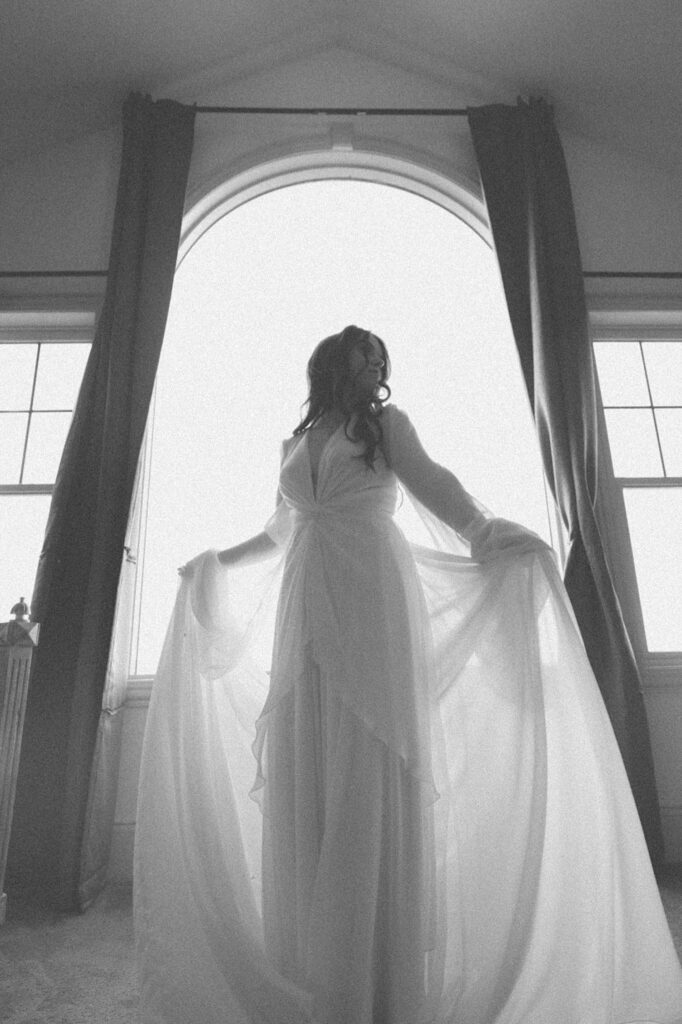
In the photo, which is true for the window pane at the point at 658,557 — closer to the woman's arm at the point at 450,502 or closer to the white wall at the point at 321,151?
the white wall at the point at 321,151

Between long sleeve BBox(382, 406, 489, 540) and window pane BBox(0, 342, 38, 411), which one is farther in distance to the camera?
window pane BBox(0, 342, 38, 411)

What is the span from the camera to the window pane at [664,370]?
339cm

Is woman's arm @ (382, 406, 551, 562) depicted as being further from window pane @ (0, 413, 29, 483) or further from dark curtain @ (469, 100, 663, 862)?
window pane @ (0, 413, 29, 483)

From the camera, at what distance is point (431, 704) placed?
1600mm

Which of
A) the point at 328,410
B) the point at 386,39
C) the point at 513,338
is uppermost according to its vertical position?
the point at 386,39

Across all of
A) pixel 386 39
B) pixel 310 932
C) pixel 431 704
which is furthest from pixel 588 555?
pixel 386 39

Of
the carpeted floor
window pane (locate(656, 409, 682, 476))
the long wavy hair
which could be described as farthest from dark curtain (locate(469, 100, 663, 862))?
the long wavy hair

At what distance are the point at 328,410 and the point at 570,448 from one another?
1416 millimetres

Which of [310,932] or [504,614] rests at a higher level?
[504,614]

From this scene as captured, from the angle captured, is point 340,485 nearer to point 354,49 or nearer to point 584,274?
point 584,274

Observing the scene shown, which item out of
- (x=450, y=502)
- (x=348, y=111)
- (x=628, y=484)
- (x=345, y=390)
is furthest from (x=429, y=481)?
(x=348, y=111)

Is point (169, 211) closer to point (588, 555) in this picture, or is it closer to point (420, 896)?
point (588, 555)

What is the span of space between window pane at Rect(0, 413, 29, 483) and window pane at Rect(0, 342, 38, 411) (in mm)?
59

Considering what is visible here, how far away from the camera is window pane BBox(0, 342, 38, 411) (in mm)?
3330
